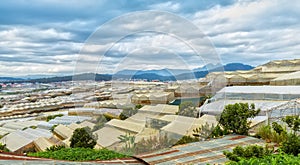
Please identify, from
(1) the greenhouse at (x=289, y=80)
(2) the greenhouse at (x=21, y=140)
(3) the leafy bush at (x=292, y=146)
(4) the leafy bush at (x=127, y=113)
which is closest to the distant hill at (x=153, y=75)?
(4) the leafy bush at (x=127, y=113)

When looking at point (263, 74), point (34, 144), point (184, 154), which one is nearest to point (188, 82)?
point (184, 154)

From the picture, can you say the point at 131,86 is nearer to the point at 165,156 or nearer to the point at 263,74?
the point at 165,156

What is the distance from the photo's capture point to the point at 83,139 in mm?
8305

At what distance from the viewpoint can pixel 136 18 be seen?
7180mm

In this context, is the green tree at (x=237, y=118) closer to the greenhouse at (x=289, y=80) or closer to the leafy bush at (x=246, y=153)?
the leafy bush at (x=246, y=153)

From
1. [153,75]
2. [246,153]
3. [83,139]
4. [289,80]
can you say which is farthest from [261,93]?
[246,153]

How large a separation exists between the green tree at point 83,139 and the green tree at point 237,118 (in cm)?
380

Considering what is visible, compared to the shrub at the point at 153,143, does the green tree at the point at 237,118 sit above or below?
above

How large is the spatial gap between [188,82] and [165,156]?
3506 mm

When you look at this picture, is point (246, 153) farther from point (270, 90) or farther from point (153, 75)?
point (270, 90)

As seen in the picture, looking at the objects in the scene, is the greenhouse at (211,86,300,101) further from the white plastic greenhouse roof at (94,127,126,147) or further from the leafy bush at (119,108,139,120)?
the white plastic greenhouse roof at (94,127,126,147)

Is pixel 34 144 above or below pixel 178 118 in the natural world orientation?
below

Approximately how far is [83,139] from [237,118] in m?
Answer: 4.33

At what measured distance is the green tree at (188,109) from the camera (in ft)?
27.7
